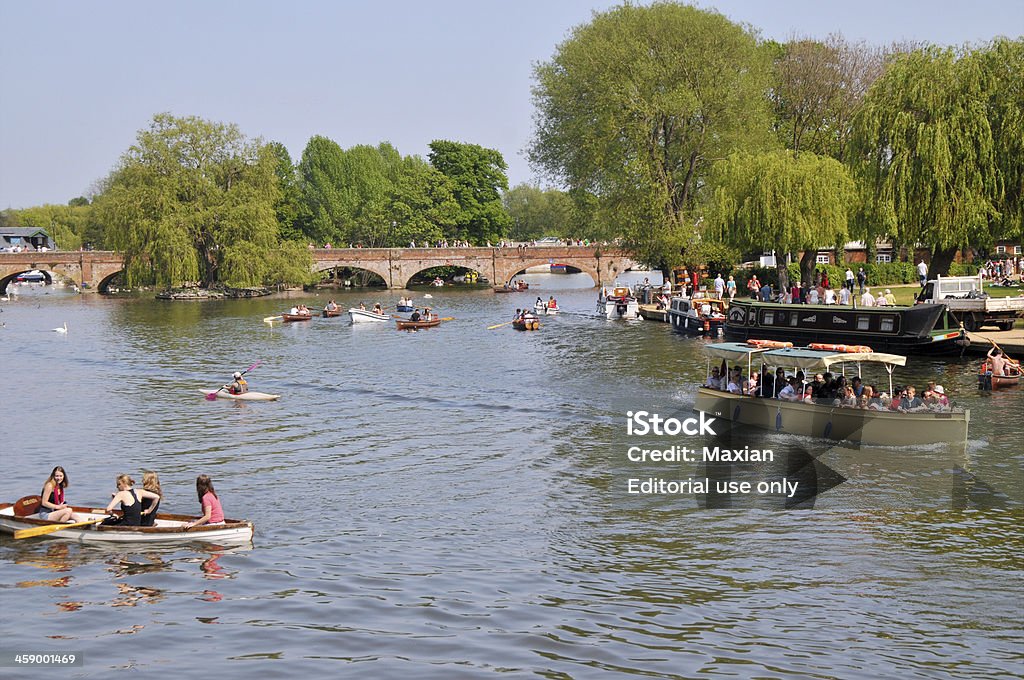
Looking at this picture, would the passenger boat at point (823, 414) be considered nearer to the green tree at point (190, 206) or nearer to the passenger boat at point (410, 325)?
the passenger boat at point (410, 325)

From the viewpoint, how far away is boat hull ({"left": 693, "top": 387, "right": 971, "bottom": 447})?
96.4 feet

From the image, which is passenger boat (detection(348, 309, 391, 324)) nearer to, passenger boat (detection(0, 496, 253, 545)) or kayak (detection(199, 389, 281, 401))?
kayak (detection(199, 389, 281, 401))

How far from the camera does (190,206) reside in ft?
332

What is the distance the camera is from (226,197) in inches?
4053

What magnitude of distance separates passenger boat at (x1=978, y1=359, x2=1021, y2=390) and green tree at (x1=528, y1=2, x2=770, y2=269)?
118 feet

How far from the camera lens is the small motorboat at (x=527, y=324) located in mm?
69188

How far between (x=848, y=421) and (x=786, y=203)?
33263 mm

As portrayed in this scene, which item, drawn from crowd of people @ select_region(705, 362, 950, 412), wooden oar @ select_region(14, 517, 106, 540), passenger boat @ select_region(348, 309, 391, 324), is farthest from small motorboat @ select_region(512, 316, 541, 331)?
wooden oar @ select_region(14, 517, 106, 540)

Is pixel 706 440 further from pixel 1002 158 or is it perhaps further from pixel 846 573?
pixel 1002 158

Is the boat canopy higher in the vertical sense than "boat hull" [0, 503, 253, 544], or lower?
higher

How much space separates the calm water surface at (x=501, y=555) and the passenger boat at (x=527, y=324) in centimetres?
2646

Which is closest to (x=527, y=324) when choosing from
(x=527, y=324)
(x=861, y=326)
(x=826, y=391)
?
(x=527, y=324)

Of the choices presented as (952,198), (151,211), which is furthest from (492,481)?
(151,211)

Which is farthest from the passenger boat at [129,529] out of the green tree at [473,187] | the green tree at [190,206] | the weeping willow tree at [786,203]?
the green tree at [473,187]
